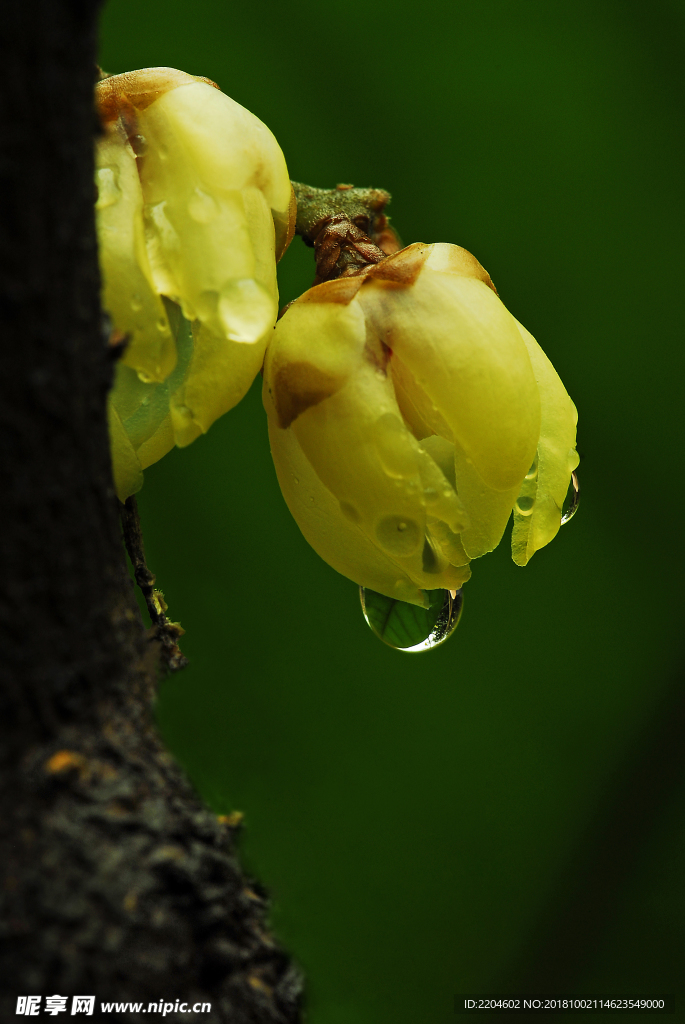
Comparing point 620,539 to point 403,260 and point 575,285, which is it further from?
point 403,260

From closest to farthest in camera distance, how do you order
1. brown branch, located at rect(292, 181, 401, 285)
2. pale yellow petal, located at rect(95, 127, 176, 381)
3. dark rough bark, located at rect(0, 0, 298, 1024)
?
dark rough bark, located at rect(0, 0, 298, 1024) → pale yellow petal, located at rect(95, 127, 176, 381) → brown branch, located at rect(292, 181, 401, 285)

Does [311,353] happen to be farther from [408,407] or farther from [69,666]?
[69,666]

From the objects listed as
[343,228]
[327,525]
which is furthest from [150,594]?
[343,228]

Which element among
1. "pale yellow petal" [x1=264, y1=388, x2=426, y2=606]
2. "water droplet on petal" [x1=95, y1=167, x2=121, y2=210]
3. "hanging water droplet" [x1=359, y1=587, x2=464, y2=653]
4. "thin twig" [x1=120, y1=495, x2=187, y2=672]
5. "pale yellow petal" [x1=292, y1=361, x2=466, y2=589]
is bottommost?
"hanging water droplet" [x1=359, y1=587, x2=464, y2=653]

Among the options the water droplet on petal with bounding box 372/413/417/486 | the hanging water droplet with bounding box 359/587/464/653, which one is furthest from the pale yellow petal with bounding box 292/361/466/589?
the hanging water droplet with bounding box 359/587/464/653

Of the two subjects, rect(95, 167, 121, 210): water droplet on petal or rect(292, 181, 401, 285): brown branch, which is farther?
rect(292, 181, 401, 285): brown branch

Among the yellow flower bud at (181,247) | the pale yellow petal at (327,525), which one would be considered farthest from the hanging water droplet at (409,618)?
the yellow flower bud at (181,247)

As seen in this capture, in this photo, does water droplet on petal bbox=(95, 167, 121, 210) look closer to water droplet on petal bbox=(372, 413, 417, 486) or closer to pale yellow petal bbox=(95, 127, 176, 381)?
pale yellow petal bbox=(95, 127, 176, 381)
